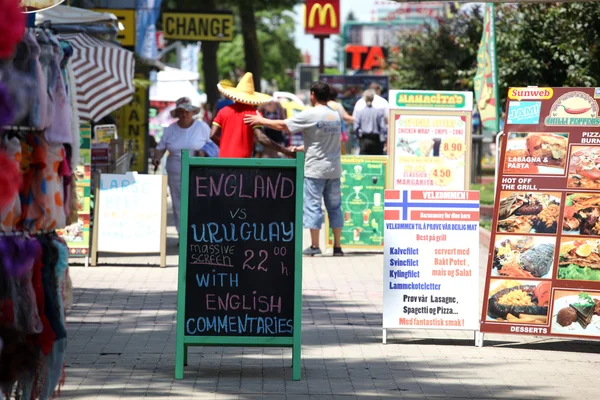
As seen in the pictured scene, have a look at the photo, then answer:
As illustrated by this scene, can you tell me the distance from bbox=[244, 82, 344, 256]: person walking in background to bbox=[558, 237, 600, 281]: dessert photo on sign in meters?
4.77

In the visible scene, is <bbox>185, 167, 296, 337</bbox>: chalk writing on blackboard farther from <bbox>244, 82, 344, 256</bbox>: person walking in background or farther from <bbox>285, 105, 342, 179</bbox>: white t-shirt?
<bbox>285, 105, 342, 179</bbox>: white t-shirt

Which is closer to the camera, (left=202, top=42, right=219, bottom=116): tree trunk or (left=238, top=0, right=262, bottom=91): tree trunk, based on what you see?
(left=202, top=42, right=219, bottom=116): tree trunk

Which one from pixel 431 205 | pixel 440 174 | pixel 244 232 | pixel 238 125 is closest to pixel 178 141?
pixel 238 125

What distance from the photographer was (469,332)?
9.31m

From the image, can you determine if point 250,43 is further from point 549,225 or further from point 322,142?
point 549,225

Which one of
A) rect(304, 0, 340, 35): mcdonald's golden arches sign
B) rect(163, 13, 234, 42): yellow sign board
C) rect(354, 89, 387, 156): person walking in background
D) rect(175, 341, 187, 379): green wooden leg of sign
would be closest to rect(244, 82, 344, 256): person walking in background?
rect(175, 341, 187, 379): green wooden leg of sign

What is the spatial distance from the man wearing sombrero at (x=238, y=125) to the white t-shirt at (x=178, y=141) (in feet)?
5.88

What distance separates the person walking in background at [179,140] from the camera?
14.4 metres

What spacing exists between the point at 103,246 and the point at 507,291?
5702 millimetres

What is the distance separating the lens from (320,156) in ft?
44.1

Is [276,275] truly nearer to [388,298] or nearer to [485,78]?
[388,298]

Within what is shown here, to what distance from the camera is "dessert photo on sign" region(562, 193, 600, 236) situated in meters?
8.44

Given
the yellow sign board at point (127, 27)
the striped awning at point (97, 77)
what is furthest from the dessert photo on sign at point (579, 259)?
the yellow sign board at point (127, 27)

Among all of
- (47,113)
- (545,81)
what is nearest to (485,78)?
(545,81)
